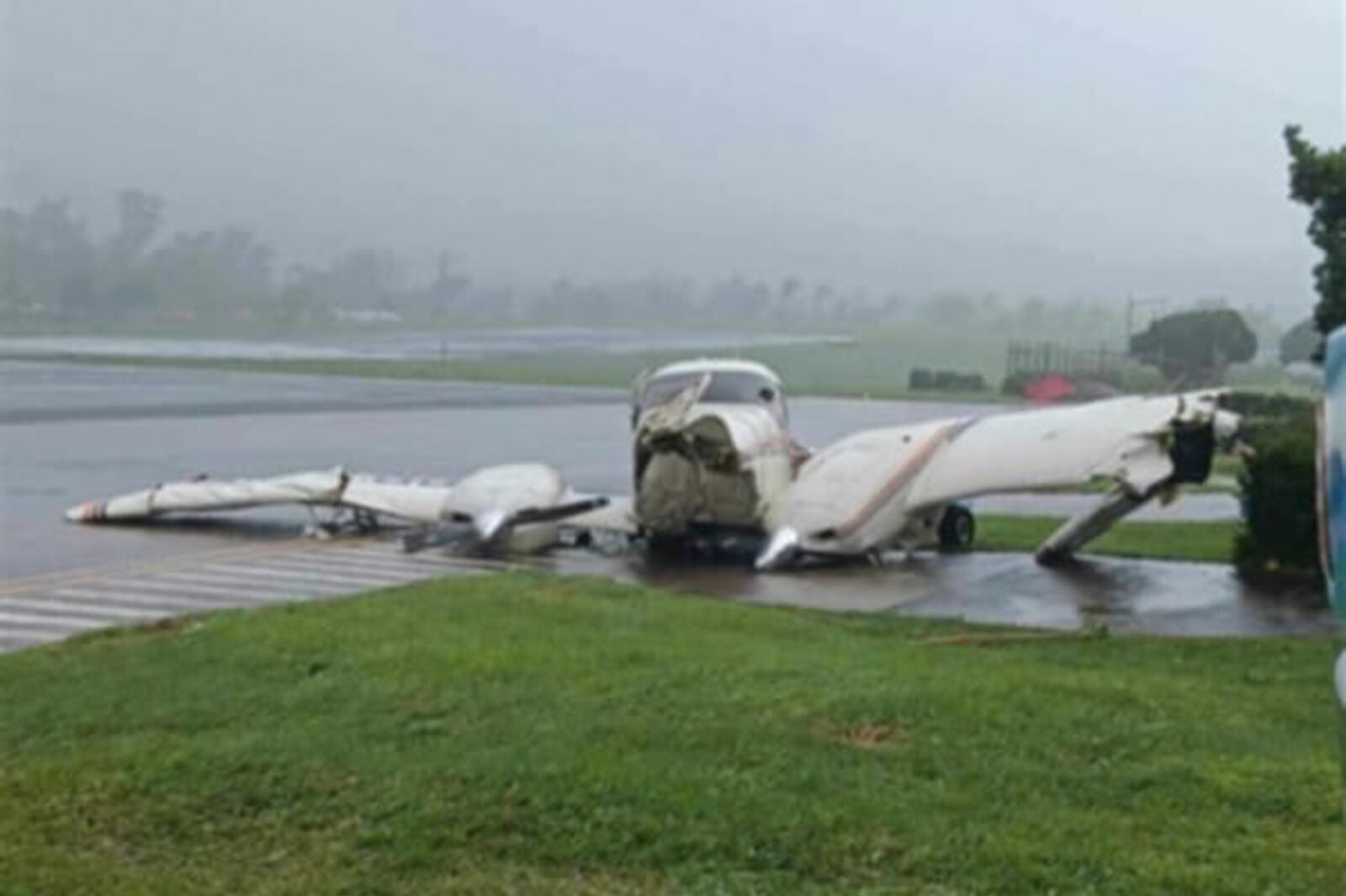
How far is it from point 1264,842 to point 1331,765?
124 cm

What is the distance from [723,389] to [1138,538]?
5129mm

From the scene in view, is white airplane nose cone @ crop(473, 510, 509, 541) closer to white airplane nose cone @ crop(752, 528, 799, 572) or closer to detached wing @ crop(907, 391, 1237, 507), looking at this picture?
white airplane nose cone @ crop(752, 528, 799, 572)

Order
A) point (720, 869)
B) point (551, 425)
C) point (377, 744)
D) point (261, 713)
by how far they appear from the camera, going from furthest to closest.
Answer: point (551, 425), point (261, 713), point (377, 744), point (720, 869)

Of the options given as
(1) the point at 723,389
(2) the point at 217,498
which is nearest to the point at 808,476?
(1) the point at 723,389

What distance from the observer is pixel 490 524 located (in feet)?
60.5

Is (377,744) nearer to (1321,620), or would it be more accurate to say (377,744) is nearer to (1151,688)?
(1151,688)

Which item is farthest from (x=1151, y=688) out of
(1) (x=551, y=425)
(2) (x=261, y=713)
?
(1) (x=551, y=425)

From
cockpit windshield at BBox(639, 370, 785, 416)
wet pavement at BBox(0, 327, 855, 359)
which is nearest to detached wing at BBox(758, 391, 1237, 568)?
cockpit windshield at BBox(639, 370, 785, 416)

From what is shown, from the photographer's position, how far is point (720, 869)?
5547 mm

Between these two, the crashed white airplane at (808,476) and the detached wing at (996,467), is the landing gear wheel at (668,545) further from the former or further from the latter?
the detached wing at (996,467)

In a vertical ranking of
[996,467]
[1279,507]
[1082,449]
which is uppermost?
[1082,449]

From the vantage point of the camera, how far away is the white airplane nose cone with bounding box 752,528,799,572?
16.9 meters

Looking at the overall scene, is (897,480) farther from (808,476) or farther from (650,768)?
(650,768)

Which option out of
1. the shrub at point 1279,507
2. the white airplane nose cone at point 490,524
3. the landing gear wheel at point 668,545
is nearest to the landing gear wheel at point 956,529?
the landing gear wheel at point 668,545
